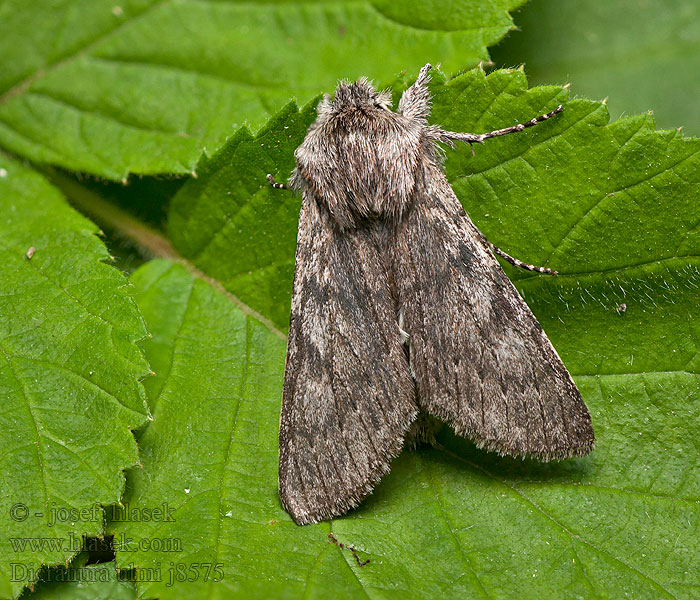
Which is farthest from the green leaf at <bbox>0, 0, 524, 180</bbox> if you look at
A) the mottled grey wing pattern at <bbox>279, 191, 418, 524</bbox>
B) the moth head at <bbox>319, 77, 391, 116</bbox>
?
the mottled grey wing pattern at <bbox>279, 191, 418, 524</bbox>

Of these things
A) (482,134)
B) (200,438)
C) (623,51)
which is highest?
(623,51)

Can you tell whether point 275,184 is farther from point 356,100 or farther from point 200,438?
point 200,438

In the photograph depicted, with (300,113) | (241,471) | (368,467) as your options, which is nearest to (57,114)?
→ (300,113)

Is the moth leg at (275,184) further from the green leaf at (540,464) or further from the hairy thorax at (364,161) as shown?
the green leaf at (540,464)

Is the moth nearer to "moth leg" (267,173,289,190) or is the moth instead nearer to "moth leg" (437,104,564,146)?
"moth leg" (437,104,564,146)

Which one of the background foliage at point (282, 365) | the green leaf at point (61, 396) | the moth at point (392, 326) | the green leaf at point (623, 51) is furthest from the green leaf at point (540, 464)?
the green leaf at point (623, 51)

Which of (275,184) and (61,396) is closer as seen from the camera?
(61,396)

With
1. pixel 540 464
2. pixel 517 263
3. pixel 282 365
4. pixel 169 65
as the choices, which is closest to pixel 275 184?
pixel 282 365

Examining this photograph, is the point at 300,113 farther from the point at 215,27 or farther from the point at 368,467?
Answer: the point at 368,467
